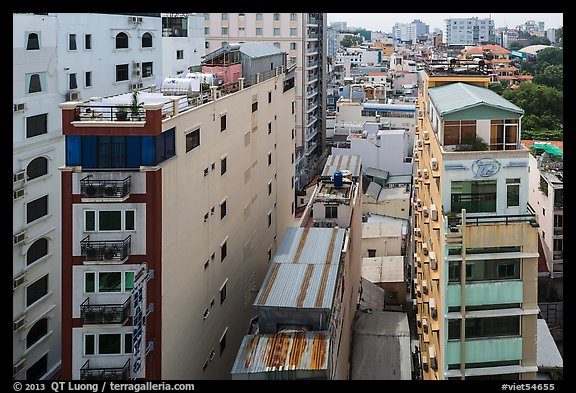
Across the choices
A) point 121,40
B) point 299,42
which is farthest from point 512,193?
point 299,42

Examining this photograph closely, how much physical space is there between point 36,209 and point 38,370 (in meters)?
1.41

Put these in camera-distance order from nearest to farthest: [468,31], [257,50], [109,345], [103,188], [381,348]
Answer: [103,188] < [109,345] < [381,348] < [257,50] < [468,31]

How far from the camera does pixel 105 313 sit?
3705 mm

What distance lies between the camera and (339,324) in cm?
499

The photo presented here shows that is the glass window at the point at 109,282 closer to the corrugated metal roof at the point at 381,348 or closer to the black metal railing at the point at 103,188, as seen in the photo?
the black metal railing at the point at 103,188

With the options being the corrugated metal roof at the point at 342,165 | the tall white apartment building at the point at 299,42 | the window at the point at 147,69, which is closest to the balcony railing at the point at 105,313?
the window at the point at 147,69

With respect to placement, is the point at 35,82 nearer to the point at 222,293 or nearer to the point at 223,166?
the point at 223,166

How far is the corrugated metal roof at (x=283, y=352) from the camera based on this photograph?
3729 mm

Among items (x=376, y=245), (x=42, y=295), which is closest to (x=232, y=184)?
(x=42, y=295)

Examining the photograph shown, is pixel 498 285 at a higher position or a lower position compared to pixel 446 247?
lower

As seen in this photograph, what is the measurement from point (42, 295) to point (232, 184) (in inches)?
75.8

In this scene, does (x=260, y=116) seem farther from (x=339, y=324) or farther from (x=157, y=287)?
(x=157, y=287)

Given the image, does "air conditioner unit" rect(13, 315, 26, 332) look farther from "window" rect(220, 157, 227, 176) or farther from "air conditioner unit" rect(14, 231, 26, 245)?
"window" rect(220, 157, 227, 176)

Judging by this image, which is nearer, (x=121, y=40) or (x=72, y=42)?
(x=72, y=42)
